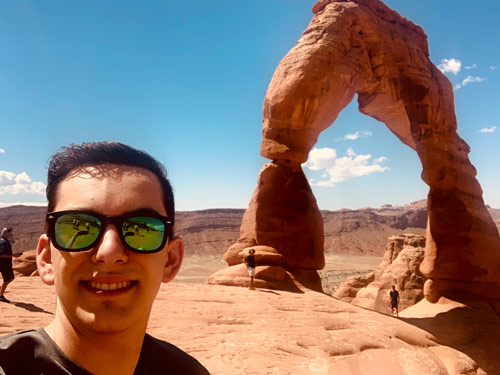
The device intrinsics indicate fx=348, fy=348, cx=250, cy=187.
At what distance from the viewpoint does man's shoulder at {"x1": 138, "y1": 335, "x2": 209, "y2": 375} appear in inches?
55.8

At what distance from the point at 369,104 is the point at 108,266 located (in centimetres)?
1611

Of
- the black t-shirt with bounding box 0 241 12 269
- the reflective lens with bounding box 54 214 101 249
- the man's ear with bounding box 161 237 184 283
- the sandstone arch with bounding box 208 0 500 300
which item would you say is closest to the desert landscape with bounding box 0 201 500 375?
the black t-shirt with bounding box 0 241 12 269

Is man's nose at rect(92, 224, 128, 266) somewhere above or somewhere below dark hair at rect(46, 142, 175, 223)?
below

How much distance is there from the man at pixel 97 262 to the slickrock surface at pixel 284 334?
294 centimetres

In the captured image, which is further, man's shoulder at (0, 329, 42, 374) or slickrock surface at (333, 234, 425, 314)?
slickrock surface at (333, 234, 425, 314)

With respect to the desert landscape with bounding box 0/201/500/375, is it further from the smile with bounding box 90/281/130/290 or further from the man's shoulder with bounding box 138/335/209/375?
→ the smile with bounding box 90/281/130/290

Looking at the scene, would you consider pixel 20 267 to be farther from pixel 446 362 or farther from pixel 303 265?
pixel 446 362

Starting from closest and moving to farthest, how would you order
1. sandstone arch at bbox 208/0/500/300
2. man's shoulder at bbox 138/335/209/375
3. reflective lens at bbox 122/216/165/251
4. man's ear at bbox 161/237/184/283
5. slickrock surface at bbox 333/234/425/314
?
reflective lens at bbox 122/216/165/251 → man's shoulder at bbox 138/335/209/375 → man's ear at bbox 161/237/184/283 → sandstone arch at bbox 208/0/500/300 → slickrock surface at bbox 333/234/425/314

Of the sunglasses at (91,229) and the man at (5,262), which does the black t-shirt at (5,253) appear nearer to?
the man at (5,262)

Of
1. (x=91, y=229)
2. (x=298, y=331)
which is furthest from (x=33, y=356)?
(x=298, y=331)

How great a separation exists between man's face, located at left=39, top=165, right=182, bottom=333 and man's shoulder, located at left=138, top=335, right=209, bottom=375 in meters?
0.25

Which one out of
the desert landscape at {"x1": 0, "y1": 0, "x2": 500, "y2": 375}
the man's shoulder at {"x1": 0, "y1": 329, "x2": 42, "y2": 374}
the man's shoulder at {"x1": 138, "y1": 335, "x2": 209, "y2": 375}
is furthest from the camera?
the desert landscape at {"x1": 0, "y1": 0, "x2": 500, "y2": 375}

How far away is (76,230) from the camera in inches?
47.8

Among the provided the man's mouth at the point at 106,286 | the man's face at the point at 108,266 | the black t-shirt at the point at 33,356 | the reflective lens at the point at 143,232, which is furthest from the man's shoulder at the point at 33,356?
the reflective lens at the point at 143,232
